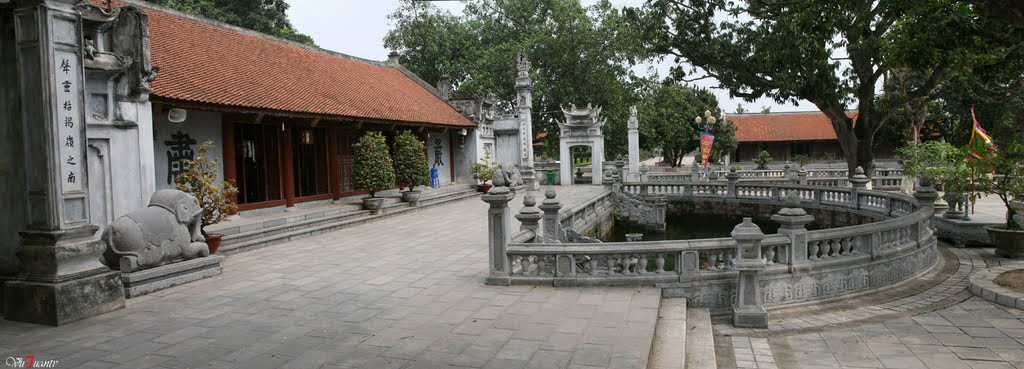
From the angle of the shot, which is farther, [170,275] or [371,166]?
[371,166]

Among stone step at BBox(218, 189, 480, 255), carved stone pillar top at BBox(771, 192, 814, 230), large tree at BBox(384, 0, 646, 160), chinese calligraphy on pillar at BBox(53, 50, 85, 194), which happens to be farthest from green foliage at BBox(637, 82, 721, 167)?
chinese calligraphy on pillar at BBox(53, 50, 85, 194)

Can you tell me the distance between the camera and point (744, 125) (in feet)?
128

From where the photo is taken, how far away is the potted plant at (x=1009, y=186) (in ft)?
35.2

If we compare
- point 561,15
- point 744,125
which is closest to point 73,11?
point 561,15

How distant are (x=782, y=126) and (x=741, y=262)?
35.1 meters

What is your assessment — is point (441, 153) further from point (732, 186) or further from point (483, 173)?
point (732, 186)

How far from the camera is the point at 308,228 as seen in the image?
12.0m

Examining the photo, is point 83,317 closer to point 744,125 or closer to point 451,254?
point 451,254

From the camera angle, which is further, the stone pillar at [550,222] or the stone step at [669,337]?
the stone pillar at [550,222]

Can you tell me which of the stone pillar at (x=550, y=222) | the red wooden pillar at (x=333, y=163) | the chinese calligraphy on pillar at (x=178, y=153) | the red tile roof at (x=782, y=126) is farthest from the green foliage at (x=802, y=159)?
the chinese calligraphy on pillar at (x=178, y=153)

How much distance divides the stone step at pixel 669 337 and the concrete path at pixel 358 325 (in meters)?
0.15

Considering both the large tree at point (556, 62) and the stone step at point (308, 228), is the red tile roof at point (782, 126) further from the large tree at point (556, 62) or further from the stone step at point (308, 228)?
the stone step at point (308, 228)

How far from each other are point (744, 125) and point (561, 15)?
16842mm

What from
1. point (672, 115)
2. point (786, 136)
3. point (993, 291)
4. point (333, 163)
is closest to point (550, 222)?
point (993, 291)
